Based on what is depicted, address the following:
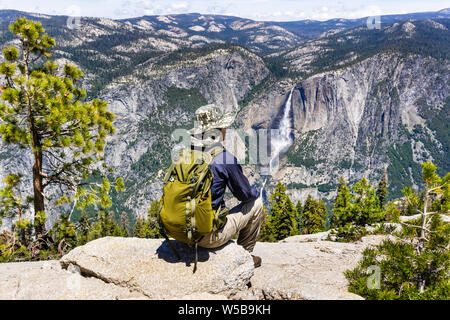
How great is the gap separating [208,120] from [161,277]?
10.9 ft

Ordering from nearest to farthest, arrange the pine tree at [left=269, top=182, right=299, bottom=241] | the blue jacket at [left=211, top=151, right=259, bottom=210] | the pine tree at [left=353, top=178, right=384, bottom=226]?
the blue jacket at [left=211, top=151, right=259, bottom=210] → the pine tree at [left=353, top=178, right=384, bottom=226] → the pine tree at [left=269, top=182, right=299, bottom=241]

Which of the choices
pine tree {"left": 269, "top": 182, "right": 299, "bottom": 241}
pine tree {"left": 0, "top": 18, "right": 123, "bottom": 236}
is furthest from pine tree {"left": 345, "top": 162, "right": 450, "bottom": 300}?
pine tree {"left": 269, "top": 182, "right": 299, "bottom": 241}

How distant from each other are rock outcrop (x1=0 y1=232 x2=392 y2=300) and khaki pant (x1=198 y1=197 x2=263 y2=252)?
1.26 feet

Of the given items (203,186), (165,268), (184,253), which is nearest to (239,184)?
(203,186)

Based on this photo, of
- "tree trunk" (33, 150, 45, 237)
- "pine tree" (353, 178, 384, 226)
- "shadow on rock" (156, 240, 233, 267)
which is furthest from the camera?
"pine tree" (353, 178, 384, 226)

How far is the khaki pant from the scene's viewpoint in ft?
20.8

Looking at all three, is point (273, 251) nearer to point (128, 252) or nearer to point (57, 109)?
point (128, 252)

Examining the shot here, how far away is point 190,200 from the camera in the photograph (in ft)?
18.1

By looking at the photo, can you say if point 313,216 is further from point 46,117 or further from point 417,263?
point 417,263

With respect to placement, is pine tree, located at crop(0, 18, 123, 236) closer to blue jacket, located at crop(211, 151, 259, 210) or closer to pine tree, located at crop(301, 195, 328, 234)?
blue jacket, located at crop(211, 151, 259, 210)

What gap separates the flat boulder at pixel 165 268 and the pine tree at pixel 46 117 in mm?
4441

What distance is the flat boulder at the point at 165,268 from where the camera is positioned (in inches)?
238

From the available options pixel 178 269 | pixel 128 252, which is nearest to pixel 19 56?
pixel 128 252
